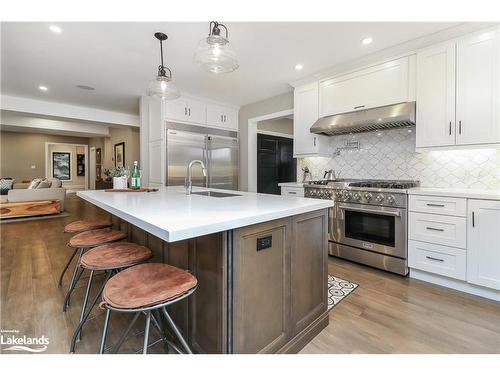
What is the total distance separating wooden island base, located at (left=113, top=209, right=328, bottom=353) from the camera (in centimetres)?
119

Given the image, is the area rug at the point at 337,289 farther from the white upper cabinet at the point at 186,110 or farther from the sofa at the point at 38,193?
the sofa at the point at 38,193

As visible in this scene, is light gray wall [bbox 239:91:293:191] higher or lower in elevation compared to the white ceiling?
lower

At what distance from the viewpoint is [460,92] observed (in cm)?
239

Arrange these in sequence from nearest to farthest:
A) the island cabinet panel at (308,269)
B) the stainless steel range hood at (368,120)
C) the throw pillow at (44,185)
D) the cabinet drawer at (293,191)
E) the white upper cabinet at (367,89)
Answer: the island cabinet panel at (308,269), the stainless steel range hood at (368,120), the white upper cabinet at (367,89), the cabinet drawer at (293,191), the throw pillow at (44,185)

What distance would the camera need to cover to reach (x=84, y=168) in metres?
11.5

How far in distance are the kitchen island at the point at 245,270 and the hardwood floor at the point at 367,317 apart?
0.95 feet

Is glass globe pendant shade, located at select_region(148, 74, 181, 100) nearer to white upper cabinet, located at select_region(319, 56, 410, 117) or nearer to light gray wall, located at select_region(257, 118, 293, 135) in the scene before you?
white upper cabinet, located at select_region(319, 56, 410, 117)

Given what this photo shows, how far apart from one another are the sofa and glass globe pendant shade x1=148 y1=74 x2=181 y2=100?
5.08 metres

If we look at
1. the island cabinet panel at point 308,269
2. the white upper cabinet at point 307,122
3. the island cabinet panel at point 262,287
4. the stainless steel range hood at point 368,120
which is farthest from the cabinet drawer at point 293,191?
the island cabinet panel at point 262,287

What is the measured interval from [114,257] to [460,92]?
3251mm

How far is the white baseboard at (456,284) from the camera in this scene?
2.13 meters

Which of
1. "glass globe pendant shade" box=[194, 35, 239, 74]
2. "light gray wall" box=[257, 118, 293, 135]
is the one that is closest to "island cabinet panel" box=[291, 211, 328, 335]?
"glass globe pendant shade" box=[194, 35, 239, 74]

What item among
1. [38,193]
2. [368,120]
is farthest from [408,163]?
[38,193]

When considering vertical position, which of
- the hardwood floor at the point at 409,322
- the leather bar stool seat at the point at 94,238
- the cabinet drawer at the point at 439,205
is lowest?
Result: the hardwood floor at the point at 409,322
